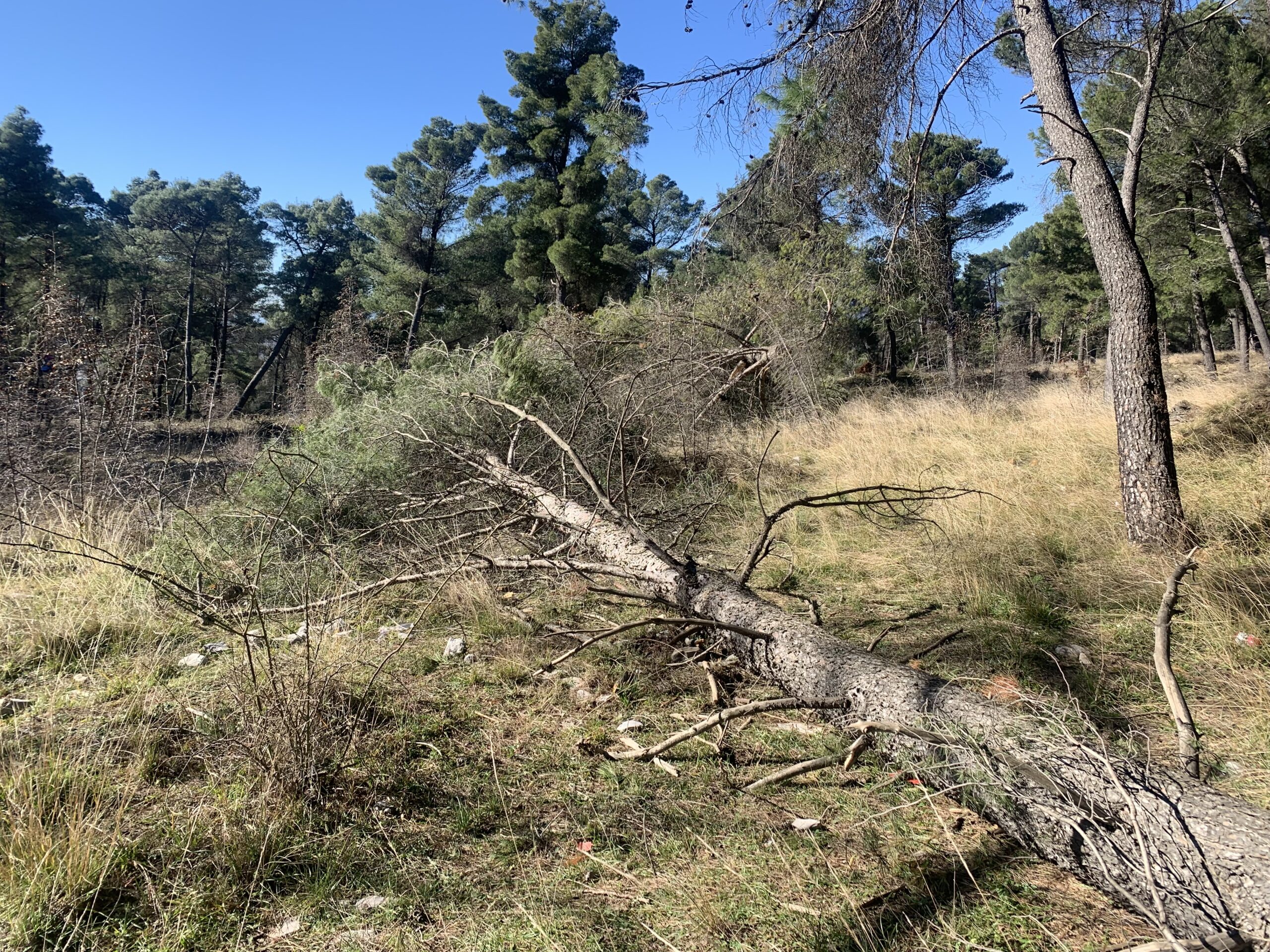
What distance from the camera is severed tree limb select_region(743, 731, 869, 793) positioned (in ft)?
6.68

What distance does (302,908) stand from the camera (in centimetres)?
161

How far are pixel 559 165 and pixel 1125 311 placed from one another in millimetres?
21811

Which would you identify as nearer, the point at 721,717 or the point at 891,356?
the point at 721,717

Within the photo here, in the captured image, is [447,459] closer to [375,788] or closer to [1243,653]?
[375,788]

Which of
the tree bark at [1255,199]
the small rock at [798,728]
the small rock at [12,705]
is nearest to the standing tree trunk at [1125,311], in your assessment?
the small rock at [798,728]

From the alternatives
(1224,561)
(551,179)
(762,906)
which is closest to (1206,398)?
(1224,561)

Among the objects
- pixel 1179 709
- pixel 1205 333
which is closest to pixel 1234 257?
pixel 1205 333

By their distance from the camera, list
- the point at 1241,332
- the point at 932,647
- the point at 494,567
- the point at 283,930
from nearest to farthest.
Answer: the point at 283,930 < the point at 932,647 < the point at 494,567 < the point at 1241,332

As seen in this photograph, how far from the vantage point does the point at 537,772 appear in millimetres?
2246

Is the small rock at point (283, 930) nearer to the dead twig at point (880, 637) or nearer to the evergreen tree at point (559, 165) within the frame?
the dead twig at point (880, 637)

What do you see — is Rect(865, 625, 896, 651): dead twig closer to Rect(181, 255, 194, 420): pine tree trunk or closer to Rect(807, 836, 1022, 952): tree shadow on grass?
Rect(807, 836, 1022, 952): tree shadow on grass

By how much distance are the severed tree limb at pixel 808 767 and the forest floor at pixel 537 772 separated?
5cm

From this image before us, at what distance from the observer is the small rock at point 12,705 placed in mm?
2527

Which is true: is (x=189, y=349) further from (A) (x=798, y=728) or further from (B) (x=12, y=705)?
(A) (x=798, y=728)
